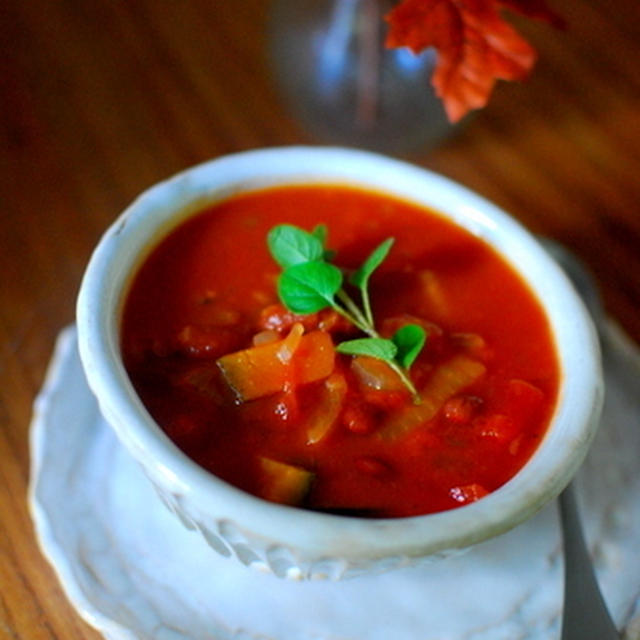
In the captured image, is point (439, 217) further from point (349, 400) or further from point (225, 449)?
point (225, 449)

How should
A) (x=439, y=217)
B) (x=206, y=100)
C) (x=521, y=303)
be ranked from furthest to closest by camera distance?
(x=206, y=100) < (x=439, y=217) < (x=521, y=303)

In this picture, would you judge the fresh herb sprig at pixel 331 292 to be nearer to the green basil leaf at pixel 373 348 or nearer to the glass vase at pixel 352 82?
the green basil leaf at pixel 373 348

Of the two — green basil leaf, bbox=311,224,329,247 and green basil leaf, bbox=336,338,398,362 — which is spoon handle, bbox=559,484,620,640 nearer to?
green basil leaf, bbox=336,338,398,362

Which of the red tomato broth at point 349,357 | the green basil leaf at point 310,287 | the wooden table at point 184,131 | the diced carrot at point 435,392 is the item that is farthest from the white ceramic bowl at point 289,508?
the wooden table at point 184,131

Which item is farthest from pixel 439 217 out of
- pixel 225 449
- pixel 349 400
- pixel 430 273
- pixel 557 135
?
pixel 557 135

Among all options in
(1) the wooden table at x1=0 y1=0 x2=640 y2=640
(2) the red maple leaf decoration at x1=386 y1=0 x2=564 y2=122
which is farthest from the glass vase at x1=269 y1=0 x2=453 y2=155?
(2) the red maple leaf decoration at x1=386 y1=0 x2=564 y2=122
